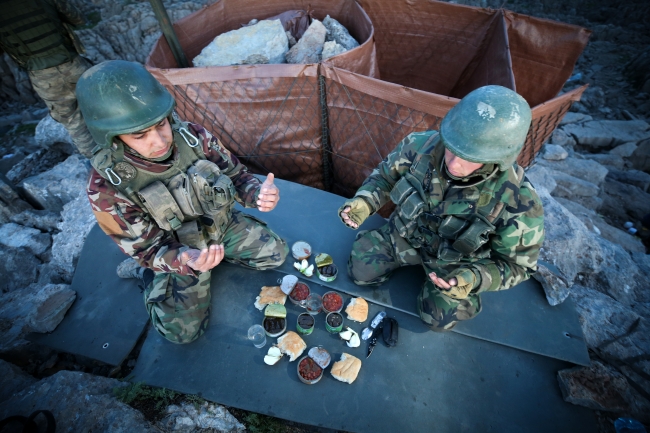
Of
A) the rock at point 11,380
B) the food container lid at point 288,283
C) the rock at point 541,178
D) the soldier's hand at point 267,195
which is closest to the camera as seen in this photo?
the rock at point 11,380

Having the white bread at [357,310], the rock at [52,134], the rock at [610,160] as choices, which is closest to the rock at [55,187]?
the rock at [52,134]

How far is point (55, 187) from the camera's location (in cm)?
411

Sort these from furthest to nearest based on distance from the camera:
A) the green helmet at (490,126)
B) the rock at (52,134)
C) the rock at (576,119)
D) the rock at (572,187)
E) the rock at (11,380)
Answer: the rock at (576,119)
the rock at (572,187)
the rock at (52,134)
the rock at (11,380)
the green helmet at (490,126)

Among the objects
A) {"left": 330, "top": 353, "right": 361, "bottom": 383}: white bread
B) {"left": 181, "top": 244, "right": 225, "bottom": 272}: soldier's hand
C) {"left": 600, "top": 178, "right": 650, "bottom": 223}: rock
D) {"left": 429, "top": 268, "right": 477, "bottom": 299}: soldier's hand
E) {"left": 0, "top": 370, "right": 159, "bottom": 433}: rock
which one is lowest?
{"left": 600, "top": 178, "right": 650, "bottom": 223}: rock

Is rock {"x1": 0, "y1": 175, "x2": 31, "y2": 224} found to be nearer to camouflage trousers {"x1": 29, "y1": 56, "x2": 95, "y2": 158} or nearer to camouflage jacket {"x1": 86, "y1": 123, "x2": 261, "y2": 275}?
camouflage trousers {"x1": 29, "y1": 56, "x2": 95, "y2": 158}

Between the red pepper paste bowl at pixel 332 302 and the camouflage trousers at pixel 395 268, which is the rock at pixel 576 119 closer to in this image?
the camouflage trousers at pixel 395 268

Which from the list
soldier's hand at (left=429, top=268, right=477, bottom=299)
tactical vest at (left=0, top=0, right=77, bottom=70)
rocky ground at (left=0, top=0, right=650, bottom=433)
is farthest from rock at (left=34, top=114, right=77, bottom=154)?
soldier's hand at (left=429, top=268, right=477, bottom=299)

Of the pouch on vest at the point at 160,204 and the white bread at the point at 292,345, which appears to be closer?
the pouch on vest at the point at 160,204

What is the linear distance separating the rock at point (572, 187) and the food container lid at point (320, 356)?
4.54 m

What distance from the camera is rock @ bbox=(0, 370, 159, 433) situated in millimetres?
2143

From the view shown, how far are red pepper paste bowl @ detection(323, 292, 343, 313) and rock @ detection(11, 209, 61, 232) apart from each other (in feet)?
11.1

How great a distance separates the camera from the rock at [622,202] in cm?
514

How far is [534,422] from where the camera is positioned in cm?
253

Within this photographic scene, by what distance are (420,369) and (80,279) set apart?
3.33m
